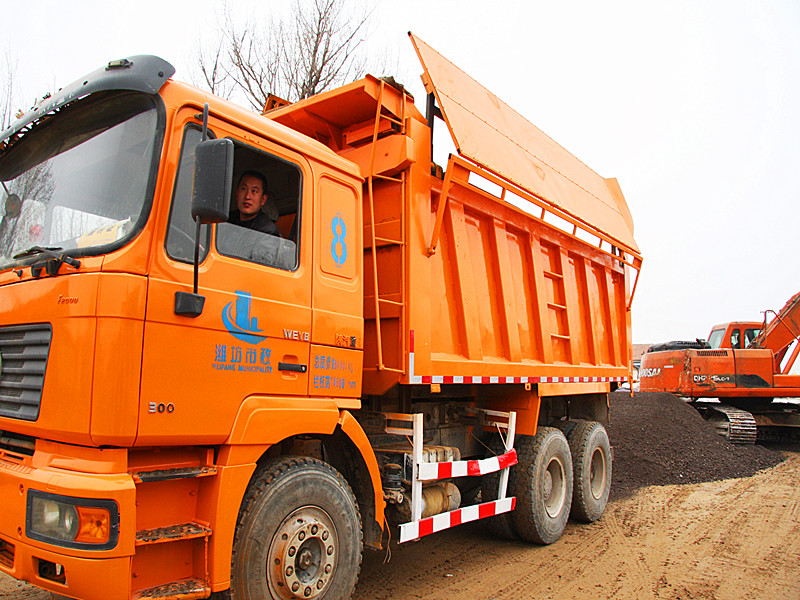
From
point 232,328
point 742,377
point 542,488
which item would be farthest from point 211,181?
point 742,377

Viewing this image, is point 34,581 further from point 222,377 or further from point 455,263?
point 455,263

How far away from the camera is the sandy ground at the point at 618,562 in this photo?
4918 mm

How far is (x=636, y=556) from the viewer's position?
→ 5.99m

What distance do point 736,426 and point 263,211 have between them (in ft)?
48.0

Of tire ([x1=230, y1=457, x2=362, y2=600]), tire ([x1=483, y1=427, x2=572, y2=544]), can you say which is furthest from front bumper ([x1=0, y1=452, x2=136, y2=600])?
tire ([x1=483, y1=427, x2=572, y2=544])

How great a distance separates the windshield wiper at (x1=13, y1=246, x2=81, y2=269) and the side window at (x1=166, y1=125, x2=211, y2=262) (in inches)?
17.2

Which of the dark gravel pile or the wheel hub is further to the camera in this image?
the dark gravel pile

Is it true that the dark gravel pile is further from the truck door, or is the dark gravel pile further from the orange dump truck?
the truck door

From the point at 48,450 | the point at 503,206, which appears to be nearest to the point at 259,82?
the point at 503,206

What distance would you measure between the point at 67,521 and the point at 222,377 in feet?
3.17

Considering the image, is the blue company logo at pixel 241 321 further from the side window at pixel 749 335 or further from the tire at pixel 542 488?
A: the side window at pixel 749 335

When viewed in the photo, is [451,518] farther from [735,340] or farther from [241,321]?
[735,340]

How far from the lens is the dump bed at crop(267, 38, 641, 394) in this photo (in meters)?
4.61

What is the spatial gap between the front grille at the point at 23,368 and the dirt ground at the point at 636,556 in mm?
2081
